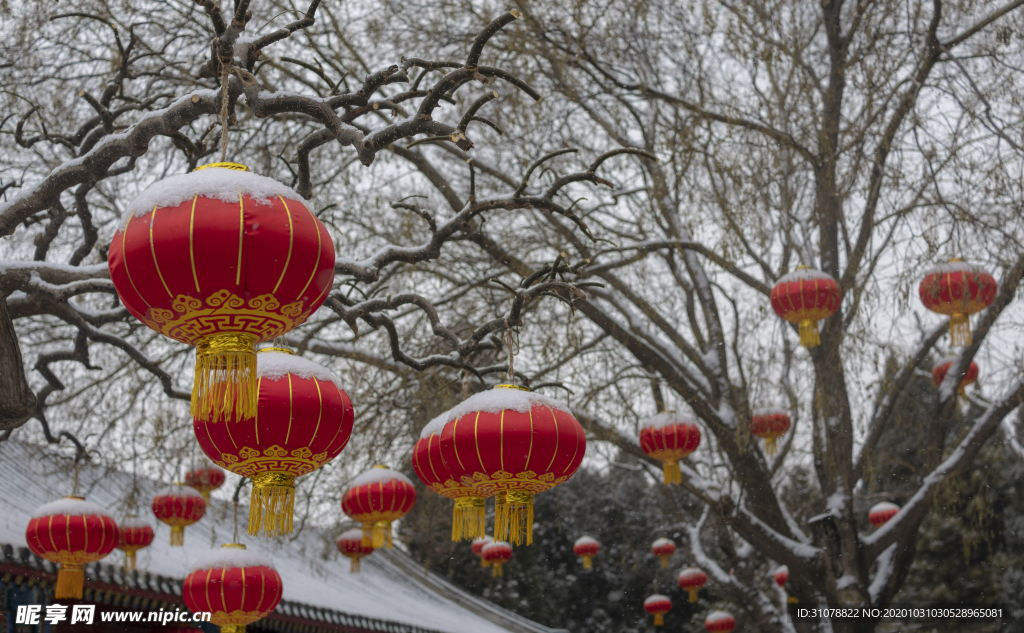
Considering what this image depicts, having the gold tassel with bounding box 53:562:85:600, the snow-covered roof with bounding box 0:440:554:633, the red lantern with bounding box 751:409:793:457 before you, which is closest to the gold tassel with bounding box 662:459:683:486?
the red lantern with bounding box 751:409:793:457

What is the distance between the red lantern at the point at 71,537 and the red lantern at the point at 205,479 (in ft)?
3.79

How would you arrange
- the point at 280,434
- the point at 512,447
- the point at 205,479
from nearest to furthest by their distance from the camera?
the point at 280,434 → the point at 512,447 → the point at 205,479

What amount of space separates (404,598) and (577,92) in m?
6.57

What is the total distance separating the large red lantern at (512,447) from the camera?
344cm

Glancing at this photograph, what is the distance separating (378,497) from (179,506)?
6.09 feet

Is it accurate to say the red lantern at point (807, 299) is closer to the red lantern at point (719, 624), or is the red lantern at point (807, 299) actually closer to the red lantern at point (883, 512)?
the red lantern at point (883, 512)

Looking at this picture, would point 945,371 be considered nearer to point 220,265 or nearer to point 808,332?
point 808,332

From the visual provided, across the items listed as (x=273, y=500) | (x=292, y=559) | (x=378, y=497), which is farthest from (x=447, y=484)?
(x=292, y=559)

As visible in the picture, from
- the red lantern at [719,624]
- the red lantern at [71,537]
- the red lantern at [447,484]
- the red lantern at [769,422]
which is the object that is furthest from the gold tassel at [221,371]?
the red lantern at [719,624]

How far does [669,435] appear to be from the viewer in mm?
6129

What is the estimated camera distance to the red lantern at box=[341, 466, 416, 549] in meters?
5.45

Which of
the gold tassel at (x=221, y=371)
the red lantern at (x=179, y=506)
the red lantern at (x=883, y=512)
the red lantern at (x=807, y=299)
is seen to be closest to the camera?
the gold tassel at (x=221, y=371)

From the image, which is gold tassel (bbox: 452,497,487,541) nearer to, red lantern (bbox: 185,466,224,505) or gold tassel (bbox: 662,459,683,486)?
gold tassel (bbox: 662,459,683,486)

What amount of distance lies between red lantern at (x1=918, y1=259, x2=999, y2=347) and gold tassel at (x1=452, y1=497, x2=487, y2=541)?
3512mm
